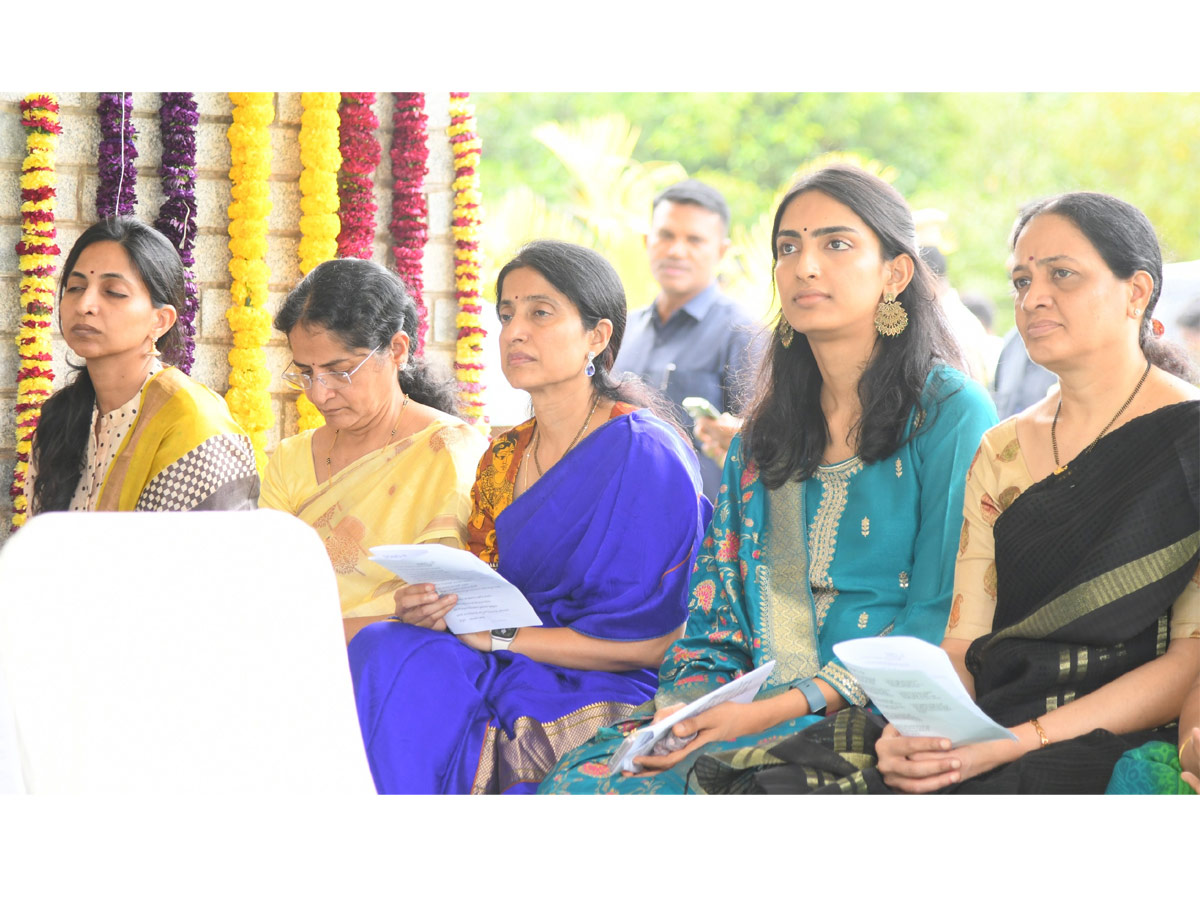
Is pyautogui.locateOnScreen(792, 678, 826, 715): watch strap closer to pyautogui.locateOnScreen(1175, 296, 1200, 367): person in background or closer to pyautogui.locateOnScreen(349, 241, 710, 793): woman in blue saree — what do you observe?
pyautogui.locateOnScreen(349, 241, 710, 793): woman in blue saree

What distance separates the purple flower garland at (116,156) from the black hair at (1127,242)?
8.83 feet

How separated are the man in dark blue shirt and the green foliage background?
8.00 metres

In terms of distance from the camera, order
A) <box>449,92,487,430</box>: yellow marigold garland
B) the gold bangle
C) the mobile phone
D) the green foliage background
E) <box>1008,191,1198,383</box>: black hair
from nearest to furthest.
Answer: the gold bangle < <box>1008,191,1198,383</box>: black hair < <box>449,92,487,430</box>: yellow marigold garland < the mobile phone < the green foliage background

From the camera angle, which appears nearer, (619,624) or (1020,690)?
(1020,690)

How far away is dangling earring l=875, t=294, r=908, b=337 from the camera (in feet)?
7.79

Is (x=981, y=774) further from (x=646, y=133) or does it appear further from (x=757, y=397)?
(x=646, y=133)

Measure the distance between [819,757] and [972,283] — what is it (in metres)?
13.1

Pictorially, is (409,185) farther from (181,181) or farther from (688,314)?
(688,314)

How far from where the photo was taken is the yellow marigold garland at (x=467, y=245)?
401 cm

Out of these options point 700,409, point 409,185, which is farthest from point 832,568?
point 409,185

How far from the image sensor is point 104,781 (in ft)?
4.41

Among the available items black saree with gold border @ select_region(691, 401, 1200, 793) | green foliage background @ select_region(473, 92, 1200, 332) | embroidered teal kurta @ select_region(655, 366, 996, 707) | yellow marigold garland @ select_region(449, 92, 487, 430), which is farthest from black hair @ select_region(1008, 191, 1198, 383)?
green foliage background @ select_region(473, 92, 1200, 332)

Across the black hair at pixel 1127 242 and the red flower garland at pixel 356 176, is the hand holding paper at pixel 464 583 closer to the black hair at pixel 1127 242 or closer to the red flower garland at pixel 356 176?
the black hair at pixel 1127 242

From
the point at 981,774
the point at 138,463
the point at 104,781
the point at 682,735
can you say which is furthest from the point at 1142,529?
the point at 138,463
